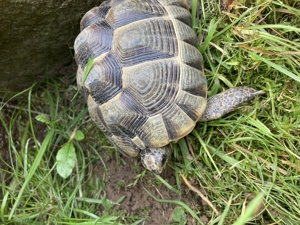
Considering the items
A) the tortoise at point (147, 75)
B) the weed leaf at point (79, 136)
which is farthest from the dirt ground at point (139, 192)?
the tortoise at point (147, 75)

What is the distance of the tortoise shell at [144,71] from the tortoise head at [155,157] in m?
0.07

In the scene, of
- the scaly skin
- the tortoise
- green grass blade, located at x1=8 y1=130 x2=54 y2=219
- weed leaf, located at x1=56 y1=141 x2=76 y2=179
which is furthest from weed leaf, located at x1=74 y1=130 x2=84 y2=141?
the scaly skin

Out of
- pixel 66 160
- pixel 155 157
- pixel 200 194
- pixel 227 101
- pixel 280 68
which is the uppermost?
pixel 280 68

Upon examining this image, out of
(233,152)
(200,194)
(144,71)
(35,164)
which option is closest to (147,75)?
(144,71)

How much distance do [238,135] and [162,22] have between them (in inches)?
33.8

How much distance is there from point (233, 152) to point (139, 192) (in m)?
0.75

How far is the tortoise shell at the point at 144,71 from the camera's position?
2004 millimetres

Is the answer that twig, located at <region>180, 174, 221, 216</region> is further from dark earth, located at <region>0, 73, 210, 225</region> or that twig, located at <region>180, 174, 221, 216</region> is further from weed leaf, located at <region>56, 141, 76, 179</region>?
weed leaf, located at <region>56, 141, 76, 179</region>

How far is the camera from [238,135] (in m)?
2.24

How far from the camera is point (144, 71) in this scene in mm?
1990

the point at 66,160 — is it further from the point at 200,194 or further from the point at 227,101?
the point at 227,101

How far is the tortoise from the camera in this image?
6.58 ft

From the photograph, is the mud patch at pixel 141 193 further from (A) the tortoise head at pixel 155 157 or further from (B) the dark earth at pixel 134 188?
(A) the tortoise head at pixel 155 157

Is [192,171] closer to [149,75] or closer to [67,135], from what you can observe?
[149,75]
